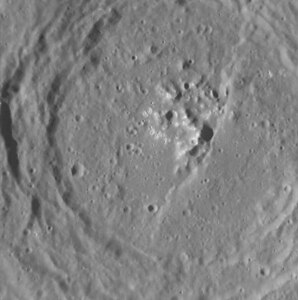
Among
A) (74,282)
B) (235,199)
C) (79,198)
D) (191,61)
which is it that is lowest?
(74,282)

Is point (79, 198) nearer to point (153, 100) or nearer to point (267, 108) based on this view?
point (153, 100)

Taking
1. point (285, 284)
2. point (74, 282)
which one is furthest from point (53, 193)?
point (285, 284)

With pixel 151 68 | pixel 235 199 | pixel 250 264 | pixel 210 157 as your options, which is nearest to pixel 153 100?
pixel 151 68

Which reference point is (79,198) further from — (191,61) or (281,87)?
(281,87)

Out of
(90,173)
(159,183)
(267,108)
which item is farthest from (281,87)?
(90,173)

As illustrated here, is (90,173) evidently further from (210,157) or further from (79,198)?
(210,157)

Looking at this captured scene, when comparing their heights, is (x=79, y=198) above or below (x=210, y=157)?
below

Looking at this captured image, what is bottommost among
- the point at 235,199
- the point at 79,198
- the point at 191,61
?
the point at 79,198

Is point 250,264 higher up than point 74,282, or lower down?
higher up
